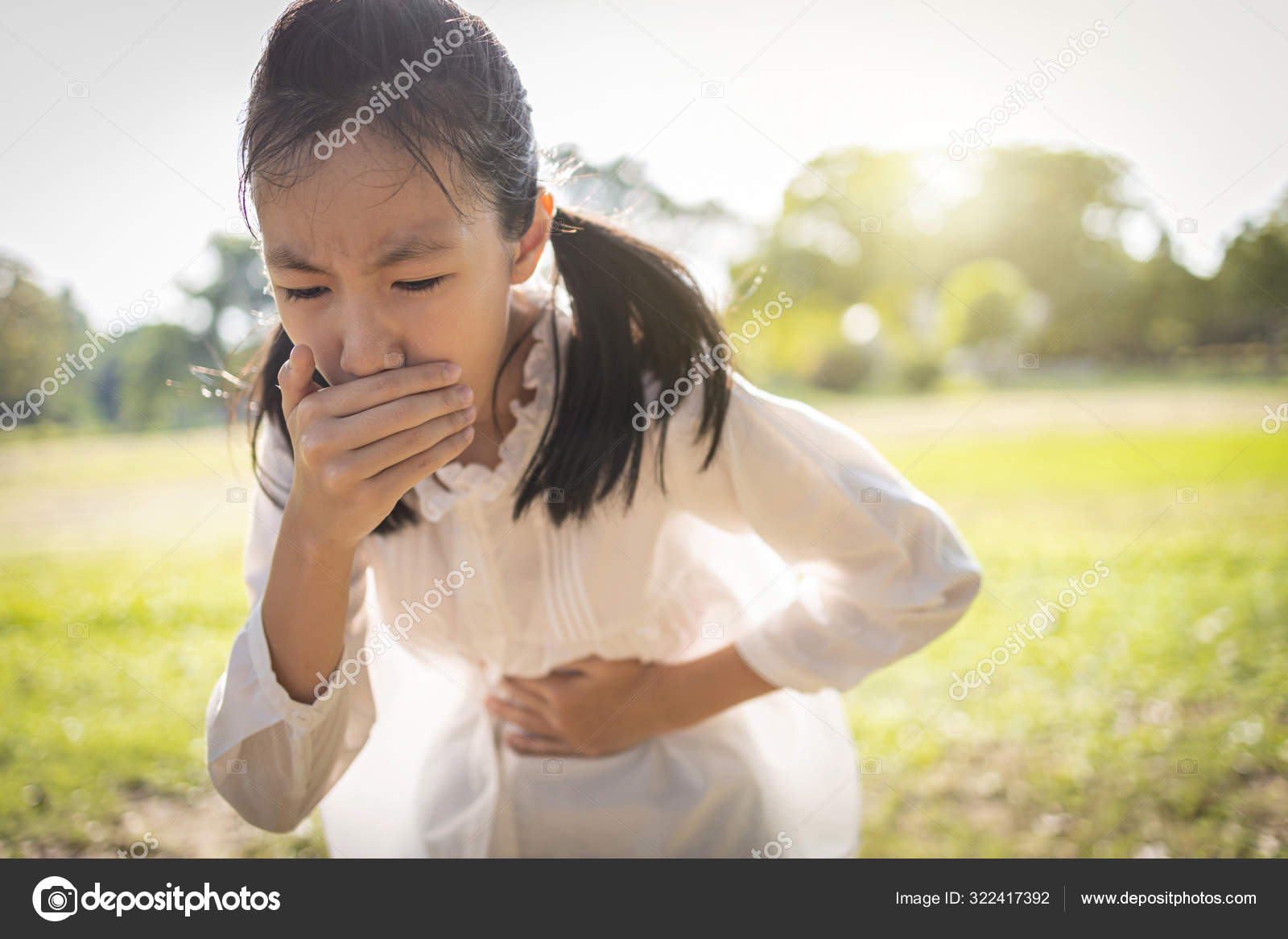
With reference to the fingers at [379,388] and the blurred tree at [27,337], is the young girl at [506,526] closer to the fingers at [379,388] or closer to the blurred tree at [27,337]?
the fingers at [379,388]

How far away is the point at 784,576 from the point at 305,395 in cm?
137

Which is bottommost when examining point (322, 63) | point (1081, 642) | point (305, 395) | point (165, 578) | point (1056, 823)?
point (165, 578)

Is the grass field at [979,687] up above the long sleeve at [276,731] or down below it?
below

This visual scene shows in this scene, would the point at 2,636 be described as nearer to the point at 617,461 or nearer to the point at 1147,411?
the point at 617,461

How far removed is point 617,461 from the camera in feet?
6.30

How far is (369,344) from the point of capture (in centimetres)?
154

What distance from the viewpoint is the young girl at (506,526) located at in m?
1.52

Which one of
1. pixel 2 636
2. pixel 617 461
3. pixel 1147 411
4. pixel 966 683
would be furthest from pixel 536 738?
pixel 1147 411

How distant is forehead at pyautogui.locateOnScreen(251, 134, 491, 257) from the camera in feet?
4.76
